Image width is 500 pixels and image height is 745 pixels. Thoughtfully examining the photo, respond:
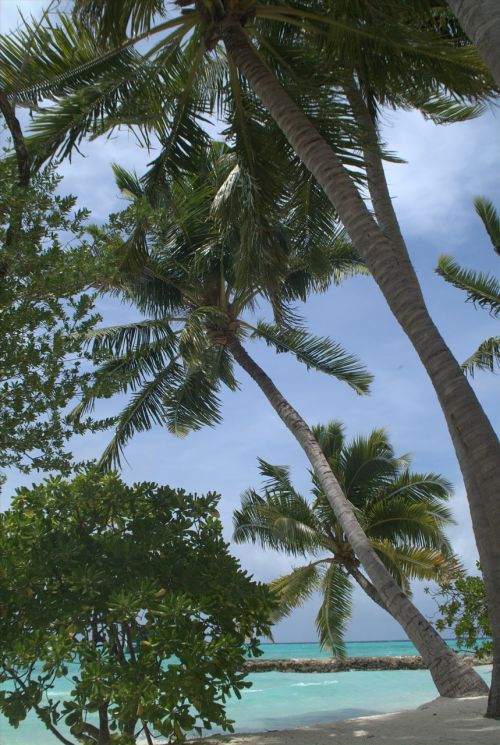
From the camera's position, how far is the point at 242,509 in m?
20.0

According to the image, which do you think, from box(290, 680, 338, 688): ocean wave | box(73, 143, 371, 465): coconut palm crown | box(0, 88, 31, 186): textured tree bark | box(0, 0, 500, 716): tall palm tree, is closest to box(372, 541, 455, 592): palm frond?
box(73, 143, 371, 465): coconut palm crown

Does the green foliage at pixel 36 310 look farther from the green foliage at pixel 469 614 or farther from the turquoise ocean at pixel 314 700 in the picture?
the turquoise ocean at pixel 314 700

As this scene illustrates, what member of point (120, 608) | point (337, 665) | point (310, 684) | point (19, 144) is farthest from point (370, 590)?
point (337, 665)

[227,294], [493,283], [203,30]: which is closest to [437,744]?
[203,30]

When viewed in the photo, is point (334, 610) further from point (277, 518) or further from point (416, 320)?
point (416, 320)

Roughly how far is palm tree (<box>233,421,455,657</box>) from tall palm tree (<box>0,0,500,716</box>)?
10.7 metres

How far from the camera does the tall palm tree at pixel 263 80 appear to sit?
654 cm

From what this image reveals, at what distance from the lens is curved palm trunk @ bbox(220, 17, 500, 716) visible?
5.06 metres

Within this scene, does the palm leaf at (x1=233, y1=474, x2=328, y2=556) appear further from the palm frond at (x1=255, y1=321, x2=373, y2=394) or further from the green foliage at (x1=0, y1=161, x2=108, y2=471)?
the green foliage at (x1=0, y1=161, x2=108, y2=471)

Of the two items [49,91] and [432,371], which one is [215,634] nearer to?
[432,371]

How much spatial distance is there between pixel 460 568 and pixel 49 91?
13.1 meters

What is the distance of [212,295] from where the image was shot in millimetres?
15391

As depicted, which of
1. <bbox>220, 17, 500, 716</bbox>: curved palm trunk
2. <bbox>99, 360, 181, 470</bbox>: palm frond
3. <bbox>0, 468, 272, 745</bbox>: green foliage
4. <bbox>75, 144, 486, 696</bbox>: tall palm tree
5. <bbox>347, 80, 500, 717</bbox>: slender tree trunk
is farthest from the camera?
<bbox>99, 360, 181, 470</bbox>: palm frond

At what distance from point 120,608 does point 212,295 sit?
11.2 metres
